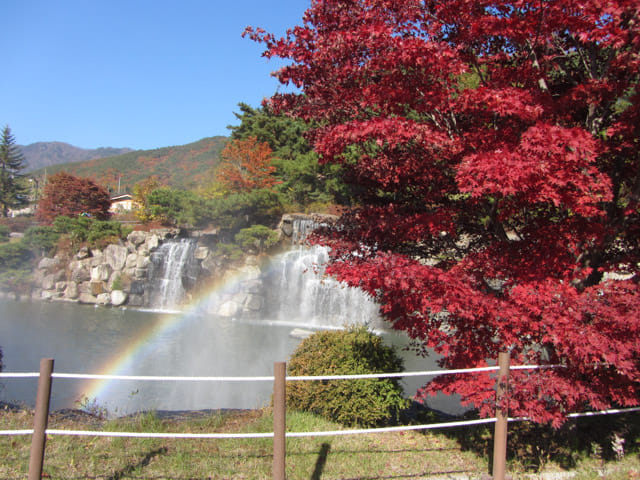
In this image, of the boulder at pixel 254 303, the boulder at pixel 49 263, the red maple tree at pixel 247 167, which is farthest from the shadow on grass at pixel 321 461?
the boulder at pixel 49 263

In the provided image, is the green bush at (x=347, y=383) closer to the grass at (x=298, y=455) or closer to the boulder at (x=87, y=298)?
the grass at (x=298, y=455)

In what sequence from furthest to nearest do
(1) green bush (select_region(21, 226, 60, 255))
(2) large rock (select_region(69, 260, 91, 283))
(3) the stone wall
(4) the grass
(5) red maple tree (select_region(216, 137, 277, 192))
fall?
(5) red maple tree (select_region(216, 137, 277, 192)), (1) green bush (select_region(21, 226, 60, 255)), (2) large rock (select_region(69, 260, 91, 283)), (3) the stone wall, (4) the grass

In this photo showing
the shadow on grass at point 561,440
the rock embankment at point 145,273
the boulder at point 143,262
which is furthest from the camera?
the boulder at point 143,262

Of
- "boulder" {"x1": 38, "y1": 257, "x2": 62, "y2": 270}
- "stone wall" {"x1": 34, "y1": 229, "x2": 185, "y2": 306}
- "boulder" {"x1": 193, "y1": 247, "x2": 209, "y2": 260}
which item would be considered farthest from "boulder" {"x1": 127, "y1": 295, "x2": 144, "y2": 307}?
"boulder" {"x1": 38, "y1": 257, "x2": 62, "y2": 270}

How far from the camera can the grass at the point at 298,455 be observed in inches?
146

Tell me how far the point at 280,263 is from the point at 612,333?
1824 cm

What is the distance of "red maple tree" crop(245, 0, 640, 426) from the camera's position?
3297 millimetres

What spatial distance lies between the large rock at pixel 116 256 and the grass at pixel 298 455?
20845 mm

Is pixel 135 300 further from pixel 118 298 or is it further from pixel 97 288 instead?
pixel 97 288

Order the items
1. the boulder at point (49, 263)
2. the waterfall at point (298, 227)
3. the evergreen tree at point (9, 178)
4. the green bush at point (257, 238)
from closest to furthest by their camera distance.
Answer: the waterfall at point (298, 227) < the green bush at point (257, 238) < the boulder at point (49, 263) < the evergreen tree at point (9, 178)

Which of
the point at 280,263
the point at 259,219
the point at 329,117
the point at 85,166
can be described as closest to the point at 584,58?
the point at 329,117

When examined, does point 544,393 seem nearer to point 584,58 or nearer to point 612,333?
point 612,333

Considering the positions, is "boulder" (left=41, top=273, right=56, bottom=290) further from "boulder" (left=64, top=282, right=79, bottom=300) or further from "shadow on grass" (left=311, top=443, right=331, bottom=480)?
"shadow on grass" (left=311, top=443, right=331, bottom=480)

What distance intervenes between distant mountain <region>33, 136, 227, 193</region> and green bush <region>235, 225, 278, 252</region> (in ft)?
169
